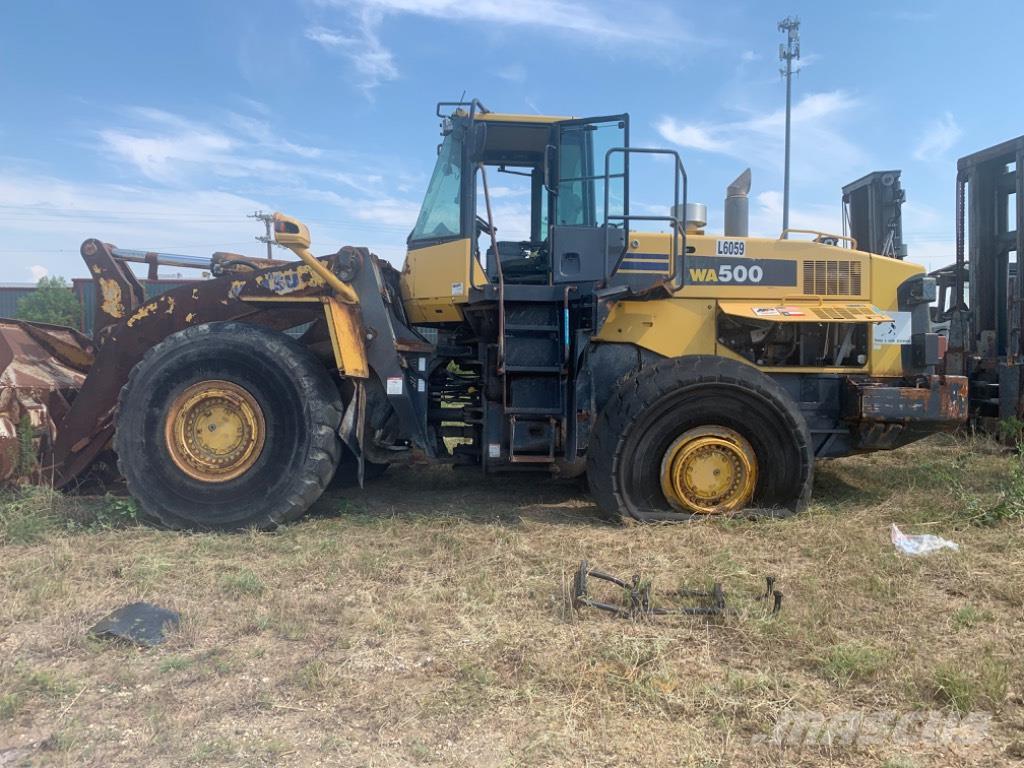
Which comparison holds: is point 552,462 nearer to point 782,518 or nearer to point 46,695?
point 782,518

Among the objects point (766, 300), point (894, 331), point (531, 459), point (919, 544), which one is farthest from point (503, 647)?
point (894, 331)

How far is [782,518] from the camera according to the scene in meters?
5.36

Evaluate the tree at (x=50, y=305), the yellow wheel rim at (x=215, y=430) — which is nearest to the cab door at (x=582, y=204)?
the yellow wheel rim at (x=215, y=430)

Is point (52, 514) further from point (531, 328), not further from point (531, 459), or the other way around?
point (531, 328)

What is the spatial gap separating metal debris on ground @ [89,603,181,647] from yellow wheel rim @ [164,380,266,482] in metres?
1.69

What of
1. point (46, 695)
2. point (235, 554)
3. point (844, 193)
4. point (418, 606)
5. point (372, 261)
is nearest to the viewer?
point (46, 695)

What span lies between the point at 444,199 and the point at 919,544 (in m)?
4.20

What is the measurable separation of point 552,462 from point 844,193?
4477 millimetres

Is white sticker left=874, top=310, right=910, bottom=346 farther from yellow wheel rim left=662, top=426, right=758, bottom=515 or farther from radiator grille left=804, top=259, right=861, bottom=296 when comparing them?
yellow wheel rim left=662, top=426, right=758, bottom=515

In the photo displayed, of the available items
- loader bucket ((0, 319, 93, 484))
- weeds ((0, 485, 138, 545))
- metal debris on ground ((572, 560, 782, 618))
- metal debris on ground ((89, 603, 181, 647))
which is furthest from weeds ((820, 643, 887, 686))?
loader bucket ((0, 319, 93, 484))

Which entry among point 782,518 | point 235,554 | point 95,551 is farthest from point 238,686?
point 782,518

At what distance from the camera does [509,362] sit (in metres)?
5.59

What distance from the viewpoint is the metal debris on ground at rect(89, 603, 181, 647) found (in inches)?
133

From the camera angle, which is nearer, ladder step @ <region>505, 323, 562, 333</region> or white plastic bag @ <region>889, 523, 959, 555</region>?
white plastic bag @ <region>889, 523, 959, 555</region>
